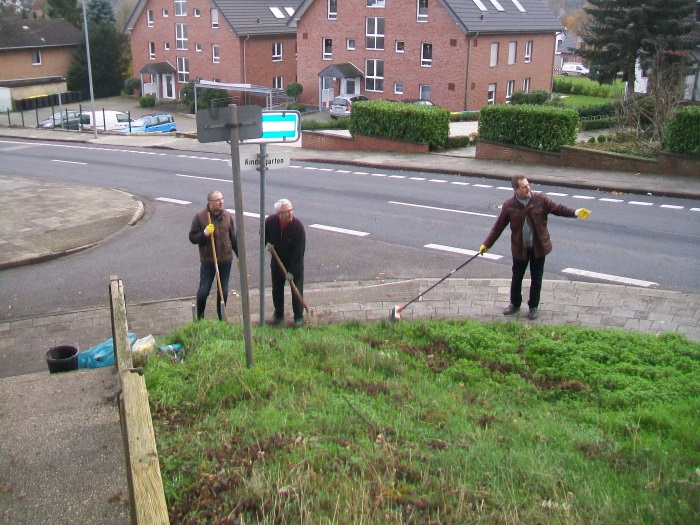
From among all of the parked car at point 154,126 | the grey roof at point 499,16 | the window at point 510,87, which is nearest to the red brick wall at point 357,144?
the parked car at point 154,126

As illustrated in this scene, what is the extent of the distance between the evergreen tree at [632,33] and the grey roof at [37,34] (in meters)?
43.5

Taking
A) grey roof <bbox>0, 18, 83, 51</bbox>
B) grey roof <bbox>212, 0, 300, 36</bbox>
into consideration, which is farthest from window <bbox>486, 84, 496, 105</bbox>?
grey roof <bbox>0, 18, 83, 51</bbox>

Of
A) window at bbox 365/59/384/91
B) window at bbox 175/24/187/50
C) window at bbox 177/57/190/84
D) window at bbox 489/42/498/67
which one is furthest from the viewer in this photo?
window at bbox 177/57/190/84

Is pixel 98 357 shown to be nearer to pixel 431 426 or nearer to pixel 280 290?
pixel 280 290

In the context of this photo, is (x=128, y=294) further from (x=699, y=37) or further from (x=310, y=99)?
(x=310, y=99)

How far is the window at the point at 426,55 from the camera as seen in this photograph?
45.2 m

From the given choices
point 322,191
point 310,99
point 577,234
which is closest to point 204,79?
point 310,99

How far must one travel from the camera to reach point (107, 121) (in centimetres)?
4516

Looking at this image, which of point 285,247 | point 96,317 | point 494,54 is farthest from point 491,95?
point 285,247

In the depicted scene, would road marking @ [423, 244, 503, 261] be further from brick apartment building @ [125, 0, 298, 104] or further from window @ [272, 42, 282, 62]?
window @ [272, 42, 282, 62]

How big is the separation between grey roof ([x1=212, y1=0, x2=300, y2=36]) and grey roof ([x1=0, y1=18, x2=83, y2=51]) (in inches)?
662

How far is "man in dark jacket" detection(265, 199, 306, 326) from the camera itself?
29.9ft

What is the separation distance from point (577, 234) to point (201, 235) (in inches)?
297

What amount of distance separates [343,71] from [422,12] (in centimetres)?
648
